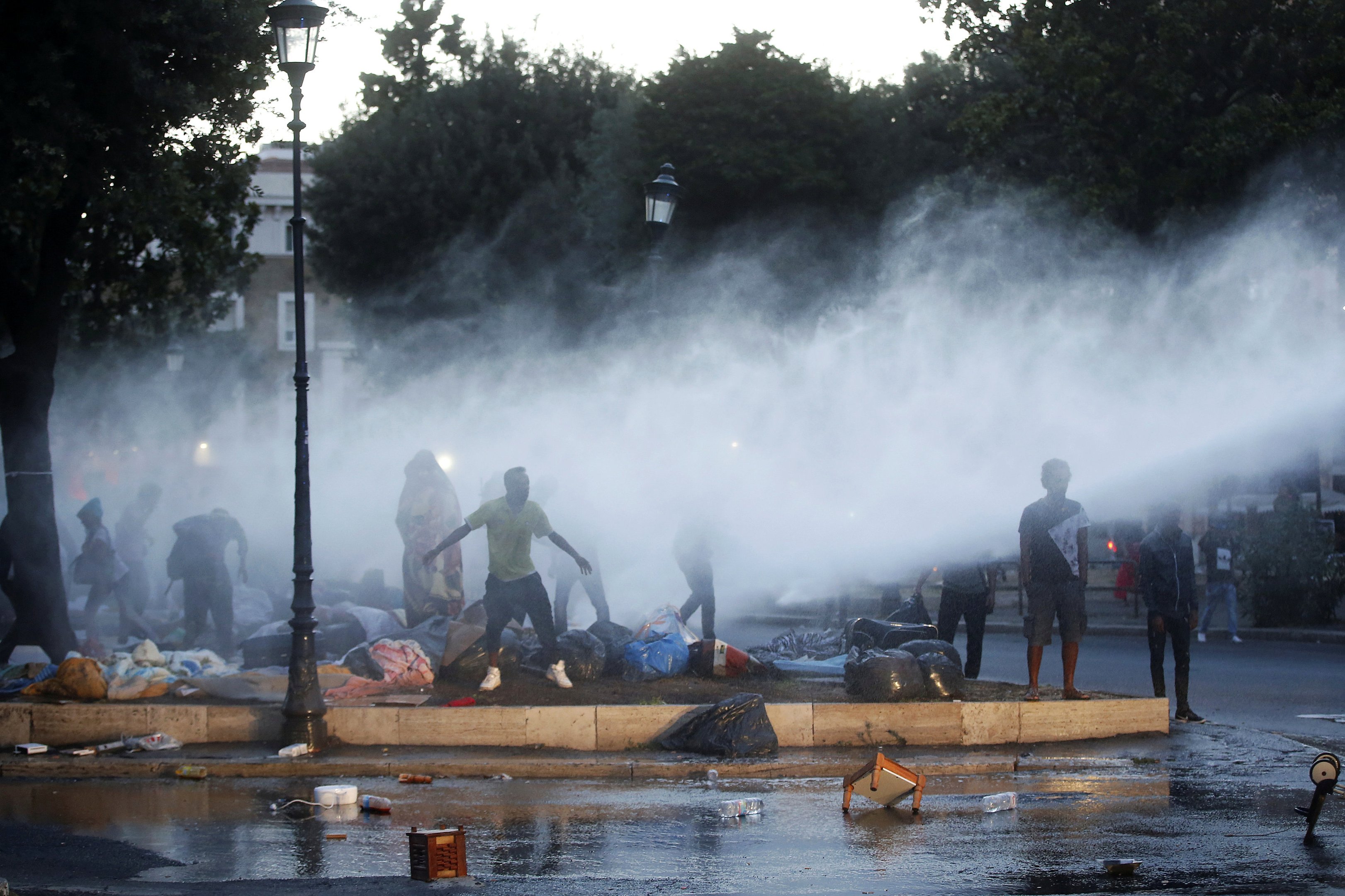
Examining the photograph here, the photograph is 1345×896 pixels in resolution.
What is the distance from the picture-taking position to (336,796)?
22.0ft

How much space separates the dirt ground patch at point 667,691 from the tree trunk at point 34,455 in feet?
13.7

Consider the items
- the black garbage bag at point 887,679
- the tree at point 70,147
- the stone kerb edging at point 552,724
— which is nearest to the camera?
the stone kerb edging at point 552,724

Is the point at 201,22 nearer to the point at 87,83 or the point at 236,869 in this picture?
the point at 87,83

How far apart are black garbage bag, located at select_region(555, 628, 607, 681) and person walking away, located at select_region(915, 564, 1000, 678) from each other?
2.78 m

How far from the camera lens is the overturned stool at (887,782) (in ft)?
21.5

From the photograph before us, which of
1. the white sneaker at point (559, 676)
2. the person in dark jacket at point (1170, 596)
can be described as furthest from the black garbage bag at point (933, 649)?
the white sneaker at point (559, 676)

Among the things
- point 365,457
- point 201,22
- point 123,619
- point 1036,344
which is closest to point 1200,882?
point 201,22

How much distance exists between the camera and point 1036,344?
18.5 m

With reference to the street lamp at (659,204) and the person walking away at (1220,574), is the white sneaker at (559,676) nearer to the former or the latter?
the street lamp at (659,204)

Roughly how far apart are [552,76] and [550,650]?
28.5 m

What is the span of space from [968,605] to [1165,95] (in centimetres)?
1185

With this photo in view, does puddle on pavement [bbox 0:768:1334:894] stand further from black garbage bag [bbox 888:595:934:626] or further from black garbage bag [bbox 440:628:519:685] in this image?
black garbage bag [bbox 888:595:934:626]

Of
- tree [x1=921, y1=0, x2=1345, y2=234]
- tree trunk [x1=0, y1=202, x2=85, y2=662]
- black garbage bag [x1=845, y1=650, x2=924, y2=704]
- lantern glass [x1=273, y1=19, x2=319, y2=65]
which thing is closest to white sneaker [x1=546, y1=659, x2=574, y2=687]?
black garbage bag [x1=845, y1=650, x2=924, y2=704]

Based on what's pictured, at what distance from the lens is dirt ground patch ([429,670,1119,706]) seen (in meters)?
8.84
